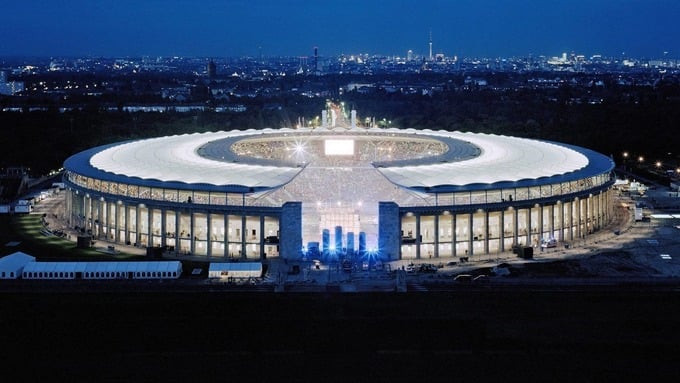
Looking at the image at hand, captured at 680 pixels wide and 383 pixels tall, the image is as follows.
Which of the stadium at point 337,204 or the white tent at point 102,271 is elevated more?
the stadium at point 337,204

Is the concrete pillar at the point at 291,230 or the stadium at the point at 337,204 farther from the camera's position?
the stadium at the point at 337,204

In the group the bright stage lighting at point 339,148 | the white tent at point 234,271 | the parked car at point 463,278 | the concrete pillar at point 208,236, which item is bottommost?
the parked car at point 463,278

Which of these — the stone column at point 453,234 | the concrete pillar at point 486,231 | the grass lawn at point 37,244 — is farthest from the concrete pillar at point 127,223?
the concrete pillar at point 486,231

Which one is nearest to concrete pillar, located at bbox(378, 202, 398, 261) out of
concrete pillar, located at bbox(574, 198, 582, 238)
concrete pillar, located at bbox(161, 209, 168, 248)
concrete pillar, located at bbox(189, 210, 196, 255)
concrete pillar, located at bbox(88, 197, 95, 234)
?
concrete pillar, located at bbox(189, 210, 196, 255)

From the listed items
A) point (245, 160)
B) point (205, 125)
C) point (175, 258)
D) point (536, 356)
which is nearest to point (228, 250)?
point (175, 258)

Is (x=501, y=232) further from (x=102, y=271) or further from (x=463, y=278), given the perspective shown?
(x=102, y=271)

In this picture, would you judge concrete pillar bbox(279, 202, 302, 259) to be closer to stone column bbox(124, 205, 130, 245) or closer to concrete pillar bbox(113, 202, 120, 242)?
stone column bbox(124, 205, 130, 245)

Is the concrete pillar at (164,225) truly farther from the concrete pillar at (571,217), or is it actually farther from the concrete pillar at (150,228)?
the concrete pillar at (571,217)
